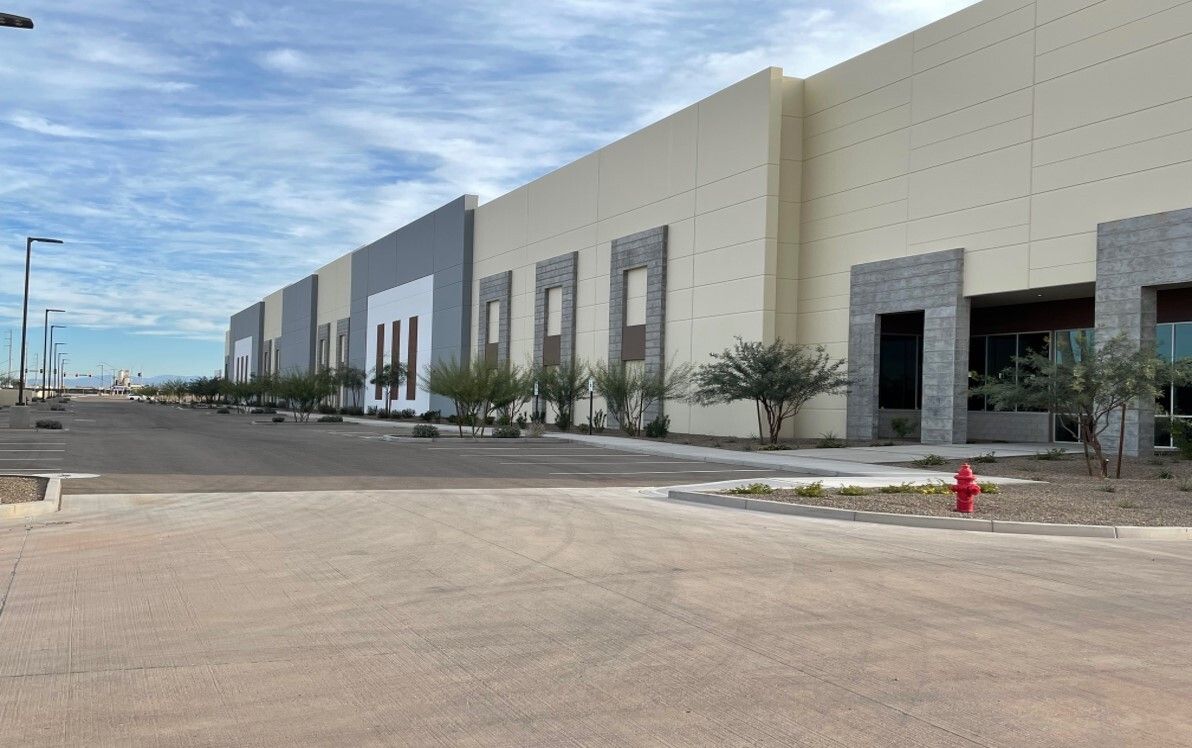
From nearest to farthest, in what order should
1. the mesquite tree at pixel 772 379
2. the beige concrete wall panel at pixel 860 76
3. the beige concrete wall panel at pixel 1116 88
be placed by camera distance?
1. the beige concrete wall panel at pixel 1116 88
2. the mesquite tree at pixel 772 379
3. the beige concrete wall panel at pixel 860 76

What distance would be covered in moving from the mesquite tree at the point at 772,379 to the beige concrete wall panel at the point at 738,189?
6781 millimetres

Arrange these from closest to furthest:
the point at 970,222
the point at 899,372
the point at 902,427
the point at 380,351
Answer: the point at 970,222 → the point at 902,427 → the point at 899,372 → the point at 380,351

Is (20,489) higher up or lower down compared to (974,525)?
lower down

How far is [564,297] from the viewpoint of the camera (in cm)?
5534

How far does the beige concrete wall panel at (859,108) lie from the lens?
36.3 m

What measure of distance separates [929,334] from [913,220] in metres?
4.13

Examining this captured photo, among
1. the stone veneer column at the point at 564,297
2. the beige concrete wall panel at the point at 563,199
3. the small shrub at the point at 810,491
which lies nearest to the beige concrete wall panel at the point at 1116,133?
the small shrub at the point at 810,491

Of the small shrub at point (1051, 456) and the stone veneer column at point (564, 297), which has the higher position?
the stone veneer column at point (564, 297)

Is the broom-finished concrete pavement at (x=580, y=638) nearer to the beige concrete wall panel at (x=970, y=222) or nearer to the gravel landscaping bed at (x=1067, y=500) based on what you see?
the gravel landscaping bed at (x=1067, y=500)

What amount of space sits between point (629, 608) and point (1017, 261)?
90.0 ft

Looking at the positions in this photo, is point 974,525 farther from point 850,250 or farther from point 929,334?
point 850,250

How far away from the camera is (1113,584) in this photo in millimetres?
9781

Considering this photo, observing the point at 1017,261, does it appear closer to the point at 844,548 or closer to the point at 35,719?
the point at 844,548

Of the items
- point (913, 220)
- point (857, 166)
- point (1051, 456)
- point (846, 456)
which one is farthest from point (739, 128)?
point (1051, 456)
